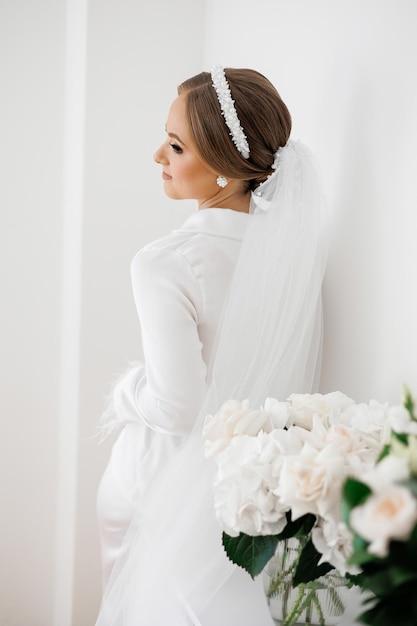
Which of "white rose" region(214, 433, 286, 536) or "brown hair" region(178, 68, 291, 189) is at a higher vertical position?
"brown hair" region(178, 68, 291, 189)

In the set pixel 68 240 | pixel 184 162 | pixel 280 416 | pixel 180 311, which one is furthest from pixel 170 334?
pixel 68 240

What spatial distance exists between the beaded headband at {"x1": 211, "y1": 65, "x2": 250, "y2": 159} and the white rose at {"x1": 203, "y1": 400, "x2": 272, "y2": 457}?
75cm

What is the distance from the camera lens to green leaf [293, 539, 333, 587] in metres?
0.99

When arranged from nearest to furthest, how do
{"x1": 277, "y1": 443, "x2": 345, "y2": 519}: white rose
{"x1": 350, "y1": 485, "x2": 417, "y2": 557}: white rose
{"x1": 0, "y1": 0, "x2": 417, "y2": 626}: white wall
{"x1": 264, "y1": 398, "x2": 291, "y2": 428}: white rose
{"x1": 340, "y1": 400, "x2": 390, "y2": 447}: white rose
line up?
{"x1": 350, "y1": 485, "x2": 417, "y2": 557}: white rose → {"x1": 277, "y1": 443, "x2": 345, "y2": 519}: white rose → {"x1": 340, "y1": 400, "x2": 390, "y2": 447}: white rose → {"x1": 264, "y1": 398, "x2": 291, "y2": 428}: white rose → {"x1": 0, "y1": 0, "x2": 417, "y2": 626}: white wall

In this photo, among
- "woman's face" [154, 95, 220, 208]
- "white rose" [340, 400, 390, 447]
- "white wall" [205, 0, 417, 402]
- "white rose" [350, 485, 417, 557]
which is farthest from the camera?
"woman's face" [154, 95, 220, 208]

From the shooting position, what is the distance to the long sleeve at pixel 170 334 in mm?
1571

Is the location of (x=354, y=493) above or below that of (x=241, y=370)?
above

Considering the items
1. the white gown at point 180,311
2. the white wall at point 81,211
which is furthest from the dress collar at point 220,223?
the white wall at point 81,211

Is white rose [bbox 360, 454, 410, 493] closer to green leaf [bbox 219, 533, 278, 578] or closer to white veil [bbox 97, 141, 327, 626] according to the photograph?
green leaf [bbox 219, 533, 278, 578]

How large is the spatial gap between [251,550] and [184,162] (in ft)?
3.18

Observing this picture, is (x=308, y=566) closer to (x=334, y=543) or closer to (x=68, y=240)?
(x=334, y=543)

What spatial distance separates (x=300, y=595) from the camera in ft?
3.46

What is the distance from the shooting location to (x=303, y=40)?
1.83m

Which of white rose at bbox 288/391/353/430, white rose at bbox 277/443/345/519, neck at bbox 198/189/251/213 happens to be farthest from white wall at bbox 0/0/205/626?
white rose at bbox 277/443/345/519
